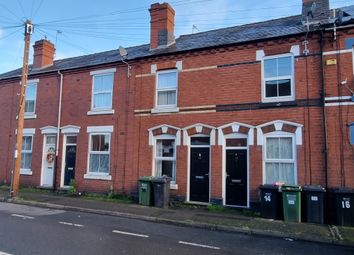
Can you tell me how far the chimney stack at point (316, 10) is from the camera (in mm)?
12884

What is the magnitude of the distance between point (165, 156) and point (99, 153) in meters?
3.66

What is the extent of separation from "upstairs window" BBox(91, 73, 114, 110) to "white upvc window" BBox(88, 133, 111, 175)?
1.47m

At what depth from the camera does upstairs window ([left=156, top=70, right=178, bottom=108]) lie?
14516 millimetres

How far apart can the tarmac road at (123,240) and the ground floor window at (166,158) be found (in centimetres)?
389

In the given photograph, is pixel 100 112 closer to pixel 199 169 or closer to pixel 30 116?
pixel 30 116

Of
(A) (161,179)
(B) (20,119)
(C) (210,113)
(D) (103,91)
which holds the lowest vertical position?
(A) (161,179)

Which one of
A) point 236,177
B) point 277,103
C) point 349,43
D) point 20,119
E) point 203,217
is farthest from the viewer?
point 20,119

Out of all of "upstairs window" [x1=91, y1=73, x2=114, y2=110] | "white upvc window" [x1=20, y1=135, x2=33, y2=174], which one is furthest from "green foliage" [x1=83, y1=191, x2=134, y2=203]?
"white upvc window" [x1=20, y1=135, x2=33, y2=174]

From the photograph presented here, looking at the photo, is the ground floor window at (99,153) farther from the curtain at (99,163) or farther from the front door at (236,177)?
the front door at (236,177)

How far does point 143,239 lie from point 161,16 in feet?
38.3

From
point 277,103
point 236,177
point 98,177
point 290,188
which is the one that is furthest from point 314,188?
point 98,177

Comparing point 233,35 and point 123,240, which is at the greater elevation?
point 233,35

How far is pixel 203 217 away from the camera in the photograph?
35.9ft

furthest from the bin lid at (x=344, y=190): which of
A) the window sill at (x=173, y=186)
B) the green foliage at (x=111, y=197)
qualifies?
the green foliage at (x=111, y=197)
